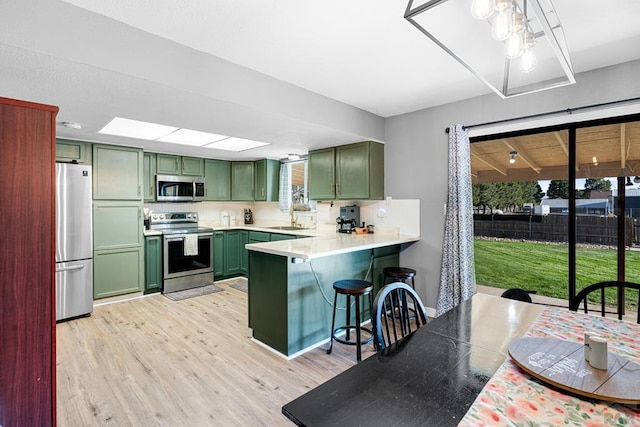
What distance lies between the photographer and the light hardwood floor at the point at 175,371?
6.61ft

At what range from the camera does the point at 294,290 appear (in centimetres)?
272

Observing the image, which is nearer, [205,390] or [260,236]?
[205,390]

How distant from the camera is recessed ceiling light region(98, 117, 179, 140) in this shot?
319 cm

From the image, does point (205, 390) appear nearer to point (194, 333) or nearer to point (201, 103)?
point (194, 333)

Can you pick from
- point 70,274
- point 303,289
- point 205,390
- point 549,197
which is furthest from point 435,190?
point 70,274

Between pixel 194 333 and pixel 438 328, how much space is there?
2598 millimetres

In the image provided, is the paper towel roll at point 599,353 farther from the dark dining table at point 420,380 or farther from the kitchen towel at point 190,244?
the kitchen towel at point 190,244

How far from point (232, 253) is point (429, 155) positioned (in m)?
3.55

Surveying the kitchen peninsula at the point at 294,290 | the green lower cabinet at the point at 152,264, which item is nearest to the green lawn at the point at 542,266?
the kitchen peninsula at the point at 294,290

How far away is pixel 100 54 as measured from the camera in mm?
1869

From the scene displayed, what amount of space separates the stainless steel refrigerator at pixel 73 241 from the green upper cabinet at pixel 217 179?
75.9 inches

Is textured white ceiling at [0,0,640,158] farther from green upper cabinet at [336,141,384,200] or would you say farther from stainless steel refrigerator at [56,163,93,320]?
green upper cabinet at [336,141,384,200]

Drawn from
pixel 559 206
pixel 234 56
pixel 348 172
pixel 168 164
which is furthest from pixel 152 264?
pixel 559 206

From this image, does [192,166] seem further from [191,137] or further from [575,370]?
[575,370]
